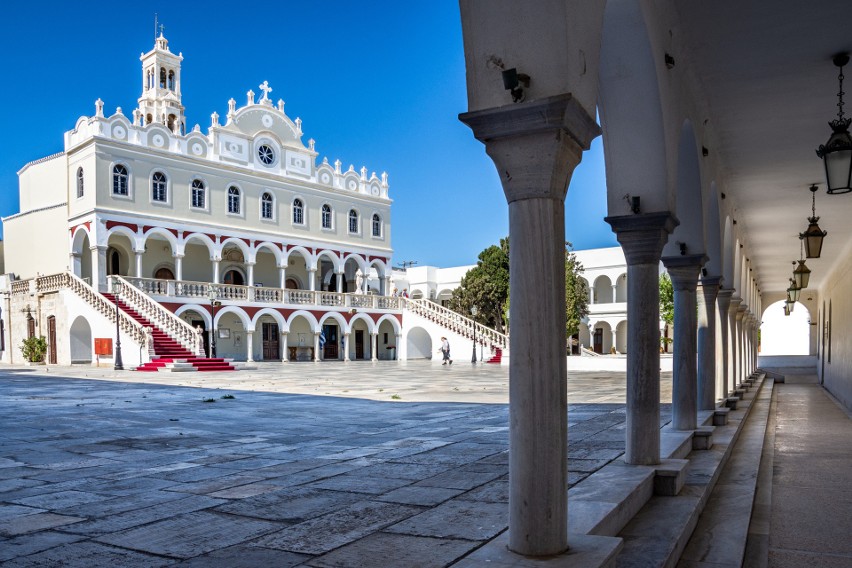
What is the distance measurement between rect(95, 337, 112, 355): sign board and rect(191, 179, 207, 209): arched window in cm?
A: 886

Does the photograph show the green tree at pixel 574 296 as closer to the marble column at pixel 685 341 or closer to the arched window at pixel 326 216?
the arched window at pixel 326 216

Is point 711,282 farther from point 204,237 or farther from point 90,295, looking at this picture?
point 204,237

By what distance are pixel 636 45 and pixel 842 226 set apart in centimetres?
1044

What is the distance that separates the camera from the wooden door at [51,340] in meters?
30.4

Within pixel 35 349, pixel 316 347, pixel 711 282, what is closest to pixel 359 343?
pixel 316 347

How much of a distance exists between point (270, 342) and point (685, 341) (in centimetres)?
3229

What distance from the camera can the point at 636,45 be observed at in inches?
200

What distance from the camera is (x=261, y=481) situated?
5230 millimetres

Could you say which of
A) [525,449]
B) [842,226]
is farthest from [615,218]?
[842,226]

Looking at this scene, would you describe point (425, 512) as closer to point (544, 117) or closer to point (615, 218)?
point (544, 117)

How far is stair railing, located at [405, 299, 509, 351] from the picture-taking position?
3650 cm

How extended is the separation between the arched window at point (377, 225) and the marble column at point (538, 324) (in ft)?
130

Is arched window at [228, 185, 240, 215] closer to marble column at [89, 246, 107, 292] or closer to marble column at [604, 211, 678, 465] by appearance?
marble column at [89, 246, 107, 292]

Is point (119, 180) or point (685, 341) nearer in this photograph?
point (685, 341)
